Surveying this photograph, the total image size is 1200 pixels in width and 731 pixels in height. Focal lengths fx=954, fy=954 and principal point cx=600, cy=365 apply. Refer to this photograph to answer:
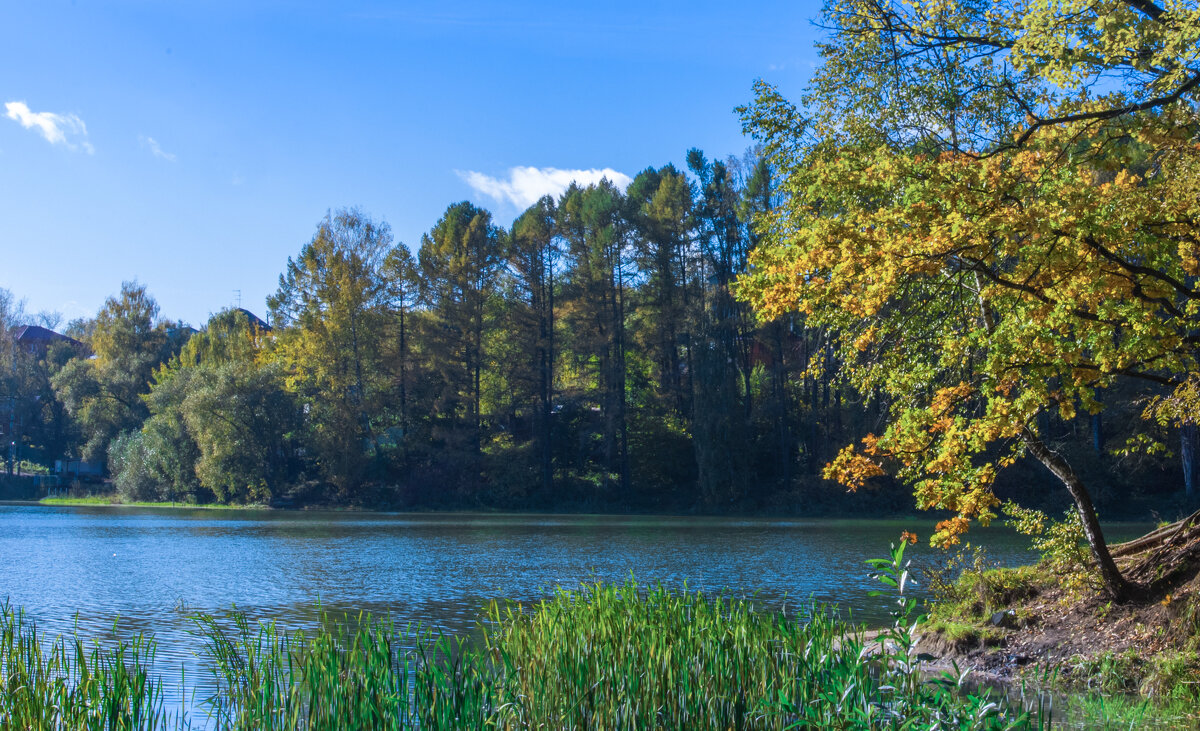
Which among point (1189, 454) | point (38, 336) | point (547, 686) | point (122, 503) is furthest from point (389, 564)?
point (38, 336)

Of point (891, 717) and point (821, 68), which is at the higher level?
point (821, 68)

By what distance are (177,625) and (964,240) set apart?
11363 mm

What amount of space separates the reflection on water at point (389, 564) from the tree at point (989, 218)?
2976 mm

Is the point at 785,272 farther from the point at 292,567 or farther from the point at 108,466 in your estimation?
the point at 108,466

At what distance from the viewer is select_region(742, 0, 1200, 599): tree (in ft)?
26.5

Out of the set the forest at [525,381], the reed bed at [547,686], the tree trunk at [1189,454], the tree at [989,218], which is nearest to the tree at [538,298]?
the forest at [525,381]

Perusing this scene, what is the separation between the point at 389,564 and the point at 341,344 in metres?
29.5

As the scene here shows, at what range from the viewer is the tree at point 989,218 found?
8070 mm

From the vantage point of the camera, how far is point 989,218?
26.1 ft

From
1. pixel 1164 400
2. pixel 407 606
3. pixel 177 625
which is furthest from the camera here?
pixel 407 606

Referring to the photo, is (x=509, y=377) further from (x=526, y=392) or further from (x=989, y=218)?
(x=989, y=218)

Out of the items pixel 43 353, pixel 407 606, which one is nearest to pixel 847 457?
pixel 407 606

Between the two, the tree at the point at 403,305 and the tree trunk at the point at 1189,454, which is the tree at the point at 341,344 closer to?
the tree at the point at 403,305

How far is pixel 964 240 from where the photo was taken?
26.6 ft
